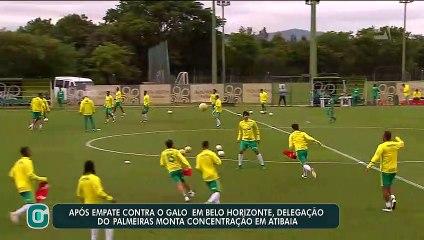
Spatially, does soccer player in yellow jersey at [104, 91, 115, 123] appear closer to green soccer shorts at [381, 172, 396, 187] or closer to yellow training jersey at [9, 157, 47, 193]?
yellow training jersey at [9, 157, 47, 193]

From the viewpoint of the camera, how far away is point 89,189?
10883mm

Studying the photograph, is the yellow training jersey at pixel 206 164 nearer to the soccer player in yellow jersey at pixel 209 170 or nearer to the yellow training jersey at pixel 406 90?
the soccer player in yellow jersey at pixel 209 170

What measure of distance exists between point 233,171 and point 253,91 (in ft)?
128

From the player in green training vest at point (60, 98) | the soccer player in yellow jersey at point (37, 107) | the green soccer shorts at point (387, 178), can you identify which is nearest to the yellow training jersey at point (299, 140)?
the green soccer shorts at point (387, 178)

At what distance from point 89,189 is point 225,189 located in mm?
6688

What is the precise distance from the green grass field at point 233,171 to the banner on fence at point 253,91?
18.4 metres

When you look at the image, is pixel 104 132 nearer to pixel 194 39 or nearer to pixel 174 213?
pixel 174 213

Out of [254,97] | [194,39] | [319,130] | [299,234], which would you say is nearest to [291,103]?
[254,97]

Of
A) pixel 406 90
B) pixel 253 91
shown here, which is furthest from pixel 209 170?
pixel 253 91

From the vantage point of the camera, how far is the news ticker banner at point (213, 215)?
8266mm

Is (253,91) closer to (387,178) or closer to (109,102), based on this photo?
(109,102)

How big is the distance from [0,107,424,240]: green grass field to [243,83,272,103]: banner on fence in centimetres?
1845

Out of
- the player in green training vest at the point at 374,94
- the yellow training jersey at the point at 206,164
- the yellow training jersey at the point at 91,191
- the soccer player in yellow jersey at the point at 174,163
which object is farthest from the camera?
the player in green training vest at the point at 374,94

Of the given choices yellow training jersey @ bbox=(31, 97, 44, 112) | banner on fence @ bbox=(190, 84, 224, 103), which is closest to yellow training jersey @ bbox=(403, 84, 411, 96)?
banner on fence @ bbox=(190, 84, 224, 103)
